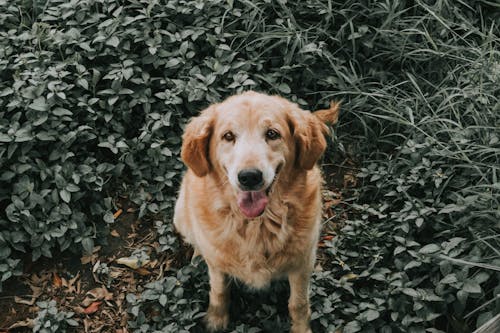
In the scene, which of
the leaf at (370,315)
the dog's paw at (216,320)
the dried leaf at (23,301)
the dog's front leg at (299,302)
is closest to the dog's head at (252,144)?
the dog's front leg at (299,302)

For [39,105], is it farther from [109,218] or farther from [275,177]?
[275,177]

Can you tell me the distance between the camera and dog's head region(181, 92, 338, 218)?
2.79 meters

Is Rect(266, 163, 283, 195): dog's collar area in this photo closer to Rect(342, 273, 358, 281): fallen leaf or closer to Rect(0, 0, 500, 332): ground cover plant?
Rect(0, 0, 500, 332): ground cover plant

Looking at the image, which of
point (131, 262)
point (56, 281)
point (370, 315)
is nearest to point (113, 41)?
point (131, 262)

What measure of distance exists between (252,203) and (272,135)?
369 millimetres

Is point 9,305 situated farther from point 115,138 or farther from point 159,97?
point 159,97

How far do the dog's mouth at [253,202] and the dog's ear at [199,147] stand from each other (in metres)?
0.28

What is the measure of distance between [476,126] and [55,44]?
3.08 m

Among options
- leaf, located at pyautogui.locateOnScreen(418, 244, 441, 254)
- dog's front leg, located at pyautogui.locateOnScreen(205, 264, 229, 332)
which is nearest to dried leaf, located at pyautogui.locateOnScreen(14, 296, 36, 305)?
dog's front leg, located at pyautogui.locateOnScreen(205, 264, 229, 332)

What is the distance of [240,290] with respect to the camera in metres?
3.67

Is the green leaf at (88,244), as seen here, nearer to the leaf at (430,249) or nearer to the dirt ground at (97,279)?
Result: the dirt ground at (97,279)

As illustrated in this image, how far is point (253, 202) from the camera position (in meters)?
2.94

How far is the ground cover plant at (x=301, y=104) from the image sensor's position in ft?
11.4

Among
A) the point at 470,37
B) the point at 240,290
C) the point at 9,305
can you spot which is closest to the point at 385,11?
the point at 470,37
